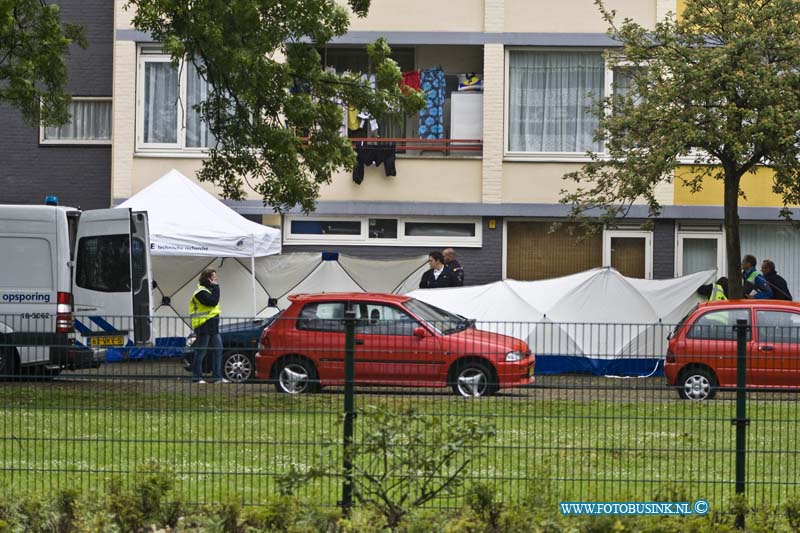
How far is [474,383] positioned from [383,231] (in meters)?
17.3

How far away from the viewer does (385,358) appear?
8.80m

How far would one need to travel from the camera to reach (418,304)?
1789 cm

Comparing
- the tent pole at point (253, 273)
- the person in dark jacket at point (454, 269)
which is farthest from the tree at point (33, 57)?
the person in dark jacket at point (454, 269)

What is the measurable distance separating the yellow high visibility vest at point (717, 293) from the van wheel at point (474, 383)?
43.9 ft

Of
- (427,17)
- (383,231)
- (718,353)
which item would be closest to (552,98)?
(427,17)

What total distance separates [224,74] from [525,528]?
11793 mm

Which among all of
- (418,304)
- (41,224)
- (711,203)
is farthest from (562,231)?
(41,224)

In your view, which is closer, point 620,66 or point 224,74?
point 224,74

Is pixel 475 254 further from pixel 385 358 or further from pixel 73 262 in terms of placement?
pixel 385 358

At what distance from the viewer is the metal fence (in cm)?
863

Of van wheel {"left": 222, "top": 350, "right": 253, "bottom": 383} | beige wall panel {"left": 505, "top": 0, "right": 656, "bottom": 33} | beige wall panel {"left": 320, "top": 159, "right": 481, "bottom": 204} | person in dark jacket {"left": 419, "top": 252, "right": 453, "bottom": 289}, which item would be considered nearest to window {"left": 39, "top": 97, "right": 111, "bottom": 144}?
beige wall panel {"left": 320, "top": 159, "right": 481, "bottom": 204}

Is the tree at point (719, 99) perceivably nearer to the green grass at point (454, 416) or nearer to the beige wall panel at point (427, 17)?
the beige wall panel at point (427, 17)

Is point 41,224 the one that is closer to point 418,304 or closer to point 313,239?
point 418,304

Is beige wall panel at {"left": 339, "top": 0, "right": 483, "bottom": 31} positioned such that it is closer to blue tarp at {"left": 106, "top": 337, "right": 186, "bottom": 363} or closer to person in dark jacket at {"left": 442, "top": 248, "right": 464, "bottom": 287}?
person in dark jacket at {"left": 442, "top": 248, "right": 464, "bottom": 287}
